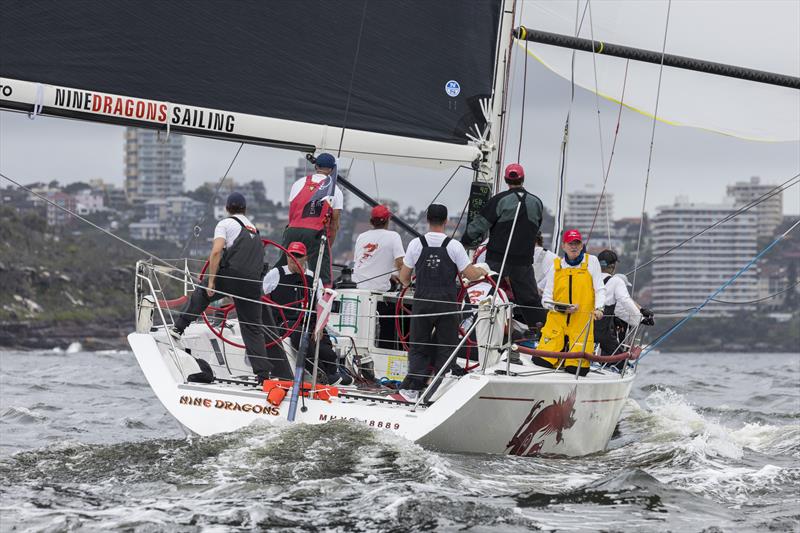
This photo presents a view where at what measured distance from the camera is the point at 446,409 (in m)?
7.14

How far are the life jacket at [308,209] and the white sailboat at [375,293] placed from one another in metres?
0.60

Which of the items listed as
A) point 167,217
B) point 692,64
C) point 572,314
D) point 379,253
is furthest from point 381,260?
point 167,217

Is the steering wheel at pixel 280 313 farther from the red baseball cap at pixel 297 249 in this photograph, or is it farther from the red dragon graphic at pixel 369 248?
the red dragon graphic at pixel 369 248

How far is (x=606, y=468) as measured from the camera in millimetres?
7918

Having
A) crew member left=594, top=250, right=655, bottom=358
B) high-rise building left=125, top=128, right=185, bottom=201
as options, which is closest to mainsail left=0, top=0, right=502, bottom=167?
crew member left=594, top=250, right=655, bottom=358

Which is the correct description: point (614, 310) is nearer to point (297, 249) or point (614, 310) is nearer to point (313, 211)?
point (313, 211)

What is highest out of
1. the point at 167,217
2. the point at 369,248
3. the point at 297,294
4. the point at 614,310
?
the point at 167,217

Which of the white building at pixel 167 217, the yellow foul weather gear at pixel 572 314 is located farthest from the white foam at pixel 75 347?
the yellow foul weather gear at pixel 572 314

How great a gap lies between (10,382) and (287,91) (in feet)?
38.0

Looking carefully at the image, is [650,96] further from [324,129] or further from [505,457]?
[505,457]

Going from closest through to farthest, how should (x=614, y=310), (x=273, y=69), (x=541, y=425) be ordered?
(x=541, y=425) → (x=273, y=69) → (x=614, y=310)

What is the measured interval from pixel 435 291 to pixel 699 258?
115 meters

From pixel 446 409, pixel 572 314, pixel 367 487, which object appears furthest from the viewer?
pixel 572 314

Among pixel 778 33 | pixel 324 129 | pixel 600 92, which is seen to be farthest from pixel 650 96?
pixel 324 129
